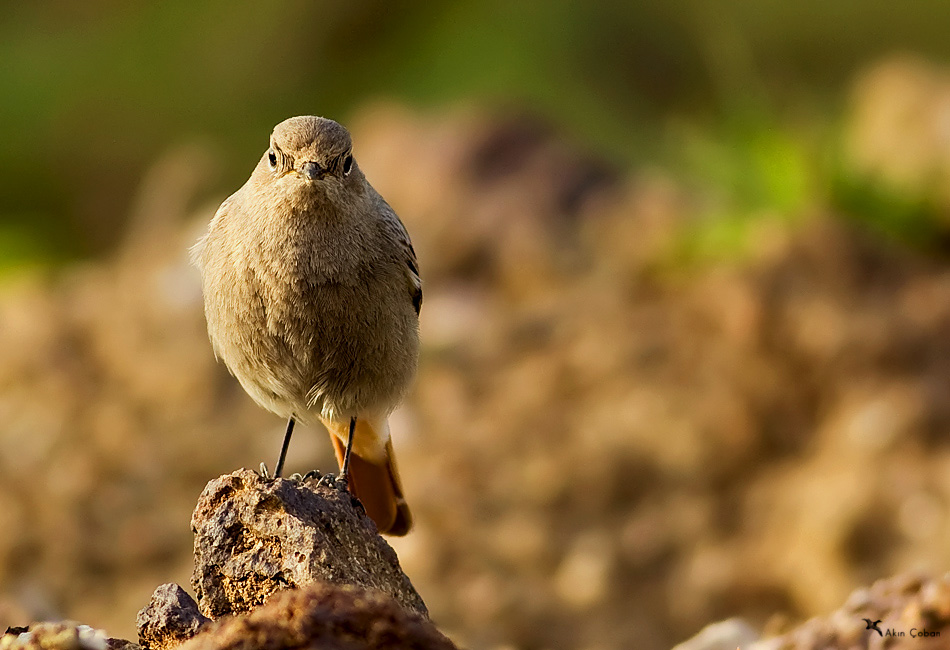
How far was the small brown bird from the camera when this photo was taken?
13.6ft

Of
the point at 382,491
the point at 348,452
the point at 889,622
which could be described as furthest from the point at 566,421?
the point at 889,622

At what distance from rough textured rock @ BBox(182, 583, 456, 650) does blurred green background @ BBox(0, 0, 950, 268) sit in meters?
8.67

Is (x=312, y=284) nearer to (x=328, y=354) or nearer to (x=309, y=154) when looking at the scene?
(x=328, y=354)

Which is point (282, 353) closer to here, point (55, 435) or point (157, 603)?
point (157, 603)

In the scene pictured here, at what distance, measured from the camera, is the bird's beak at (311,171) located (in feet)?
13.4

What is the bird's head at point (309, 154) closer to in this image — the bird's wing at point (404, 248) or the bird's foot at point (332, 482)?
the bird's wing at point (404, 248)

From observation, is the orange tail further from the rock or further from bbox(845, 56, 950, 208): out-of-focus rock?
bbox(845, 56, 950, 208): out-of-focus rock

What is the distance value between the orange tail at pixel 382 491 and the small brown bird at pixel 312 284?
27cm

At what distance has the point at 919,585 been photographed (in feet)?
12.9

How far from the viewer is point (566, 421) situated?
780 cm

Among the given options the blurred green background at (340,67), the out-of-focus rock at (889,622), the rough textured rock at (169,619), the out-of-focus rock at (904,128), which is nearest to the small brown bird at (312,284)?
the rough textured rock at (169,619)

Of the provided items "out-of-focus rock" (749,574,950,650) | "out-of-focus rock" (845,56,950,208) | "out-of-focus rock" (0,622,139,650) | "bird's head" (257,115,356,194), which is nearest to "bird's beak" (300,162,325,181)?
"bird's head" (257,115,356,194)

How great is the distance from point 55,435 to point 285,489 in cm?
503

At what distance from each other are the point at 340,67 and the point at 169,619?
9761 mm
